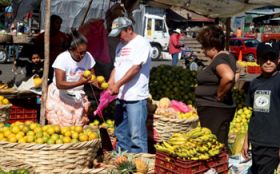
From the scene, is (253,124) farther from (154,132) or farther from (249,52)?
(249,52)

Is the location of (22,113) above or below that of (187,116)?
below

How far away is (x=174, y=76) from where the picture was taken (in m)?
8.11

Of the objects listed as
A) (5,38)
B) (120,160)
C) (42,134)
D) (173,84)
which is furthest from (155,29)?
(42,134)

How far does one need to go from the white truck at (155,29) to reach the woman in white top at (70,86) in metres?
22.0

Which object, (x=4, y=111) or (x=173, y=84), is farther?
(x=173, y=84)

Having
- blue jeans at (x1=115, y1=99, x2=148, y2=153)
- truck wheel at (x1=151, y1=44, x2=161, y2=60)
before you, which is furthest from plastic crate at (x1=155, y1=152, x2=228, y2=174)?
truck wheel at (x1=151, y1=44, x2=161, y2=60)

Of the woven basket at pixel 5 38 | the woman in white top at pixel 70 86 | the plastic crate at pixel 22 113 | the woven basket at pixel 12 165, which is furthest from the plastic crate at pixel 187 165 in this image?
the woven basket at pixel 5 38

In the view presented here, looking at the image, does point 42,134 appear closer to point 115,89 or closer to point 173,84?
point 115,89

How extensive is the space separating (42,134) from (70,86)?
0.83 meters

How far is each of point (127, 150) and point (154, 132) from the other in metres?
0.80

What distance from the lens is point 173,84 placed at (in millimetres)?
7949

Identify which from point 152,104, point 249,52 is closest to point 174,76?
point 152,104

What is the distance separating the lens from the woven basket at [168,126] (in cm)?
625

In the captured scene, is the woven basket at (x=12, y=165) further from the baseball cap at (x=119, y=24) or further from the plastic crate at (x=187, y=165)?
the baseball cap at (x=119, y=24)
